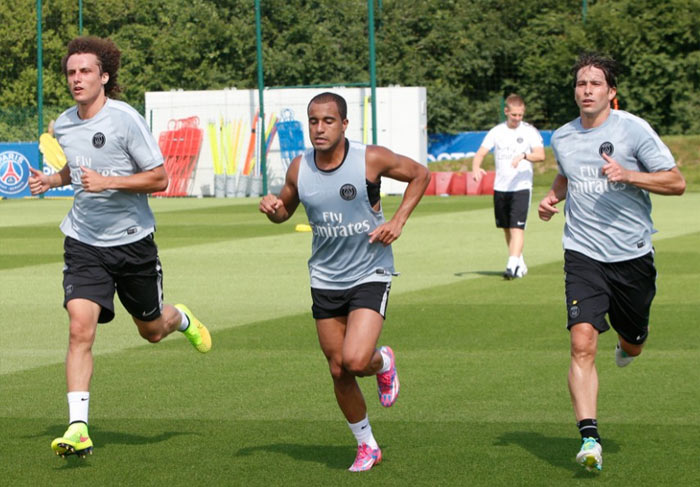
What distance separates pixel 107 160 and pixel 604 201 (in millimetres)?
2896

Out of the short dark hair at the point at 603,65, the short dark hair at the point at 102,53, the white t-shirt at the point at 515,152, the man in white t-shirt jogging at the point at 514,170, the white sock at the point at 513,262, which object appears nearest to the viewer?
the short dark hair at the point at 603,65

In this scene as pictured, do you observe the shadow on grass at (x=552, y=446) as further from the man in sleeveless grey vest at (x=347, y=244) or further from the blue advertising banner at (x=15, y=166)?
the blue advertising banner at (x=15, y=166)

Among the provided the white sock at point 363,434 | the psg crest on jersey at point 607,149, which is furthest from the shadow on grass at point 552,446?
the psg crest on jersey at point 607,149

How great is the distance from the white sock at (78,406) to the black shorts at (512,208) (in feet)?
33.5

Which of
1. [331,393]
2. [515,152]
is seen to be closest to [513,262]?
[515,152]

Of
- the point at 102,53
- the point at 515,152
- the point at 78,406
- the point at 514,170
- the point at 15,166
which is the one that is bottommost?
the point at 15,166

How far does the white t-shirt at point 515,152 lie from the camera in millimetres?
17344

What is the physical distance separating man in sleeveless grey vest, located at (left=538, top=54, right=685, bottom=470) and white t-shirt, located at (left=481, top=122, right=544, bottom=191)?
31.4ft

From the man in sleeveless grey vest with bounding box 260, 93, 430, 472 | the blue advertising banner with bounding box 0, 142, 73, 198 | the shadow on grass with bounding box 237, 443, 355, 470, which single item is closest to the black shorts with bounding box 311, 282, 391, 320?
the man in sleeveless grey vest with bounding box 260, 93, 430, 472

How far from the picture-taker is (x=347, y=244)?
744cm

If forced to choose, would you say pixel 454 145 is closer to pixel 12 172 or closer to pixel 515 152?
pixel 12 172

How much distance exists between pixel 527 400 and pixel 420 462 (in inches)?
75.0

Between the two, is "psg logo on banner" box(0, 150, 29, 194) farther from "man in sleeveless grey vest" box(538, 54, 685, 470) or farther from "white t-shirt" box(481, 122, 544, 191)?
"man in sleeveless grey vest" box(538, 54, 685, 470)

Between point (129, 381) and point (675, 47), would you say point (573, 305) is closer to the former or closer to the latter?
point (129, 381)
